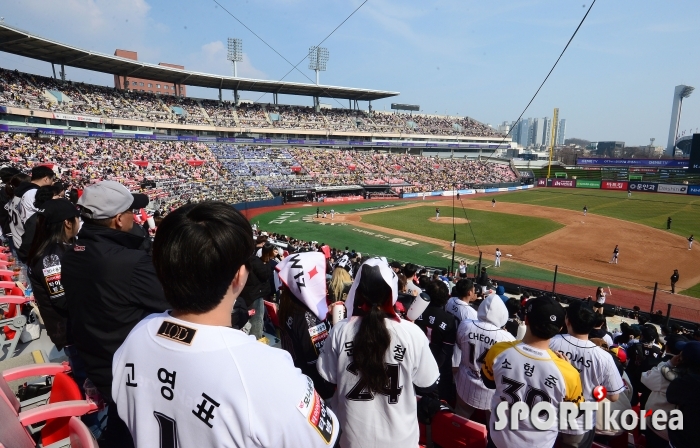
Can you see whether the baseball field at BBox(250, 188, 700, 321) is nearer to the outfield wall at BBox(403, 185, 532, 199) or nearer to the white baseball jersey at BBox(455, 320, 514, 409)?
the outfield wall at BBox(403, 185, 532, 199)

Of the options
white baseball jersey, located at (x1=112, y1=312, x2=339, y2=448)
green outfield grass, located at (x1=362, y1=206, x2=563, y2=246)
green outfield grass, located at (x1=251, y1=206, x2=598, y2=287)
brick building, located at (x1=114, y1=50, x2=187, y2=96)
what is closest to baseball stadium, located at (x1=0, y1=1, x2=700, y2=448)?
white baseball jersey, located at (x1=112, y1=312, x2=339, y2=448)

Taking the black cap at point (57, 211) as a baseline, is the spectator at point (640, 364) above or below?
below

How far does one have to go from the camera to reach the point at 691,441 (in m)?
3.05

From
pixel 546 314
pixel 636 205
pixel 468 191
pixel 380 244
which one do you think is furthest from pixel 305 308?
pixel 468 191

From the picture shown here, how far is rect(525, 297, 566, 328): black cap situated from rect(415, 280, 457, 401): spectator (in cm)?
128

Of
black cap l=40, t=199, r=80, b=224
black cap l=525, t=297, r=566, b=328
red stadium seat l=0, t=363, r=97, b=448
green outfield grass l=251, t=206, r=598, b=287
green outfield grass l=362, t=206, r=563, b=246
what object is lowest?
green outfield grass l=251, t=206, r=598, b=287

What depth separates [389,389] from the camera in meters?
2.87

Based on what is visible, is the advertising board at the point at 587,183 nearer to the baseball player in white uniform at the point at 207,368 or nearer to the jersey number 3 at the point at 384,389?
the jersey number 3 at the point at 384,389

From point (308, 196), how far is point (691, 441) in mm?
47292

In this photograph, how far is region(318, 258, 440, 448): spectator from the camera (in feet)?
9.17

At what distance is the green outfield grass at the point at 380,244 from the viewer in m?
21.9

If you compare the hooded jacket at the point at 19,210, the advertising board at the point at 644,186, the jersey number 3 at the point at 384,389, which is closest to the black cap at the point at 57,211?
the jersey number 3 at the point at 384,389

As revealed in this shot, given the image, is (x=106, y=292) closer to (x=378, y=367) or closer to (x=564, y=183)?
(x=378, y=367)

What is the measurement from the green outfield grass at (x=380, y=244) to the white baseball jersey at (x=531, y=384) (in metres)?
19.3
